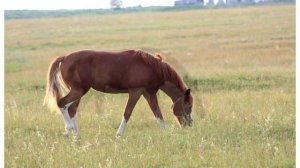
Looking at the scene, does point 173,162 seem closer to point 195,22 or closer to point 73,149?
point 73,149

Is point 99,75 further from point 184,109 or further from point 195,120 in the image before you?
point 195,120

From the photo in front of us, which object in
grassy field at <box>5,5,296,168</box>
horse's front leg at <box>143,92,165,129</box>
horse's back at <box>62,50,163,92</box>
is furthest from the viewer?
horse's front leg at <box>143,92,165,129</box>

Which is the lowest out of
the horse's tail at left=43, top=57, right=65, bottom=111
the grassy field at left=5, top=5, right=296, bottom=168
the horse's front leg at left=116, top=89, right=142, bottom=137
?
the grassy field at left=5, top=5, right=296, bottom=168

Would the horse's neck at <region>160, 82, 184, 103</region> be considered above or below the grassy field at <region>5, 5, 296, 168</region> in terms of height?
above

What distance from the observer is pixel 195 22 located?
93.1 ft

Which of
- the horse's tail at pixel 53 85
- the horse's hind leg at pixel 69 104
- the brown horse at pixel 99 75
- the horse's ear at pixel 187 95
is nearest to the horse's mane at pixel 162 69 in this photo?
the brown horse at pixel 99 75

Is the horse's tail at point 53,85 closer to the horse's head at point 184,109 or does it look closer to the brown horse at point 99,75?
the brown horse at point 99,75

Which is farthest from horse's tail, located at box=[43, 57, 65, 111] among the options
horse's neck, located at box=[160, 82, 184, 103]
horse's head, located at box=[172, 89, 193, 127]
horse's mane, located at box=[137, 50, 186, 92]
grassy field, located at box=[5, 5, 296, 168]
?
horse's head, located at box=[172, 89, 193, 127]

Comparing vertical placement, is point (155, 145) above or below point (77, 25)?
above

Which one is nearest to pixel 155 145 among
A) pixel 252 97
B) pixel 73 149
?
pixel 73 149

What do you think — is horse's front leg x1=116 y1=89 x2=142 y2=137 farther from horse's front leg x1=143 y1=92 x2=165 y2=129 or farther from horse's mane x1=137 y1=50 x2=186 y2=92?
horse's mane x1=137 y1=50 x2=186 y2=92

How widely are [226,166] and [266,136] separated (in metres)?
1.26

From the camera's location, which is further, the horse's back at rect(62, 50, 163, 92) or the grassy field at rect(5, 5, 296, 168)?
the horse's back at rect(62, 50, 163, 92)

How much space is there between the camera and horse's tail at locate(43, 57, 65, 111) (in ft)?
20.5
